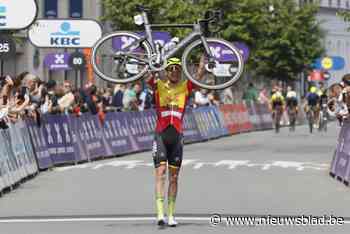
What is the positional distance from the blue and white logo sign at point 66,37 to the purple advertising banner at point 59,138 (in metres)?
1.75

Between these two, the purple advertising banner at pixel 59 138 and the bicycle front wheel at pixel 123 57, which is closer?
the bicycle front wheel at pixel 123 57

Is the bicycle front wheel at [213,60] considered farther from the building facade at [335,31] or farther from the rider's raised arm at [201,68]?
the building facade at [335,31]

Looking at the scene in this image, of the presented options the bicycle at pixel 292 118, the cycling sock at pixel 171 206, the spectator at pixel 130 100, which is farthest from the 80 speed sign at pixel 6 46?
the bicycle at pixel 292 118

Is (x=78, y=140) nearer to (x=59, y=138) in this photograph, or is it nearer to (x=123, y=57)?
(x=59, y=138)

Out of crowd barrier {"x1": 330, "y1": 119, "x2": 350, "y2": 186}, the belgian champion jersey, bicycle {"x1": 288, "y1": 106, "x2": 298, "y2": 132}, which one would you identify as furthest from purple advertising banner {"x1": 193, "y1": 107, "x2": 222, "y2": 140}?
the belgian champion jersey

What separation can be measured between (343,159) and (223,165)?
473 centimetres

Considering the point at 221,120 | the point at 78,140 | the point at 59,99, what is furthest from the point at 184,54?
the point at 221,120

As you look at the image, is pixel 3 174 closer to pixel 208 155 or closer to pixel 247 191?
pixel 247 191

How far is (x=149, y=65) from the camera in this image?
651 inches

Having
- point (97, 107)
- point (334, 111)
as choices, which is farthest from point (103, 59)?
point (97, 107)

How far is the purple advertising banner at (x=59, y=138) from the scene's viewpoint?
25547 millimetres

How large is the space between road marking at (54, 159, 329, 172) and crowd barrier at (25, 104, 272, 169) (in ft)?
1.71

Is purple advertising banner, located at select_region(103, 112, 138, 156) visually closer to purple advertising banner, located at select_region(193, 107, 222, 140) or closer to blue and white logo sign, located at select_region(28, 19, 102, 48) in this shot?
blue and white logo sign, located at select_region(28, 19, 102, 48)

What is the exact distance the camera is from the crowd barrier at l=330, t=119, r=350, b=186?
69.5 ft
